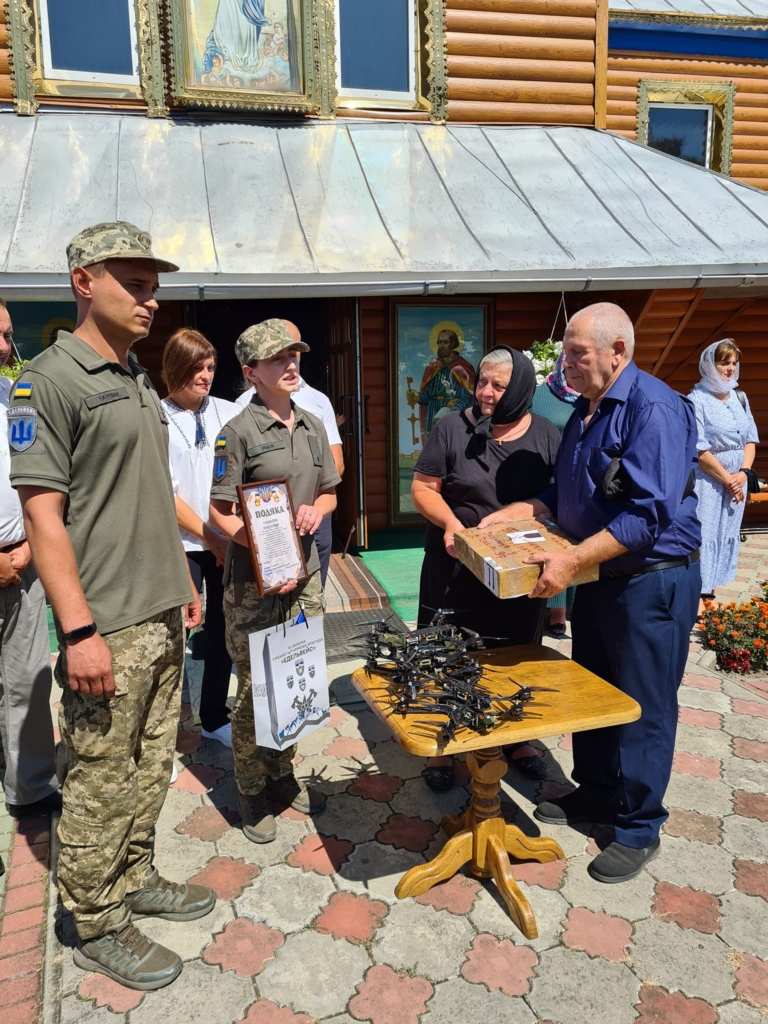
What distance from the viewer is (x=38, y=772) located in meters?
3.32

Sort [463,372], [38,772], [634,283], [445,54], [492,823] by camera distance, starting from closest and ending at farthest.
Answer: [492,823] → [38,772] → [634,283] → [445,54] → [463,372]

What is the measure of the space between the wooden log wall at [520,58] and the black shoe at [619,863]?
23.8 feet

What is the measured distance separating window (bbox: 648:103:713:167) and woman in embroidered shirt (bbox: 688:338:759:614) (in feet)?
24.2

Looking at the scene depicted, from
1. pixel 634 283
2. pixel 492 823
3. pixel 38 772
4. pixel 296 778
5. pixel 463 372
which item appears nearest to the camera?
pixel 492 823

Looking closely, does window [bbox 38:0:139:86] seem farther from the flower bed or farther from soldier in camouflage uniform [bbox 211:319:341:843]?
the flower bed

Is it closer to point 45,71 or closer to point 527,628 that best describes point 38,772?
point 527,628

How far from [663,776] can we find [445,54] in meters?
7.34

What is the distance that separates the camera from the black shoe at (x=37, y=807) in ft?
10.9

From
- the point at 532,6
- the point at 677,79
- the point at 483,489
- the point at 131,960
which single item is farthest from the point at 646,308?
the point at 131,960

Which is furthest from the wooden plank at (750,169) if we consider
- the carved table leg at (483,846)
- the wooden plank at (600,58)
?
the carved table leg at (483,846)

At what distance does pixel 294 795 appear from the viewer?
335 centimetres

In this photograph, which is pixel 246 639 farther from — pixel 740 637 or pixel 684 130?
pixel 684 130

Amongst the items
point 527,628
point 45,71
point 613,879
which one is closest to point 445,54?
point 45,71

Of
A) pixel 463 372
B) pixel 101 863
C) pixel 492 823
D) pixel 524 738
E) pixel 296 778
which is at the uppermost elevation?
pixel 463 372
